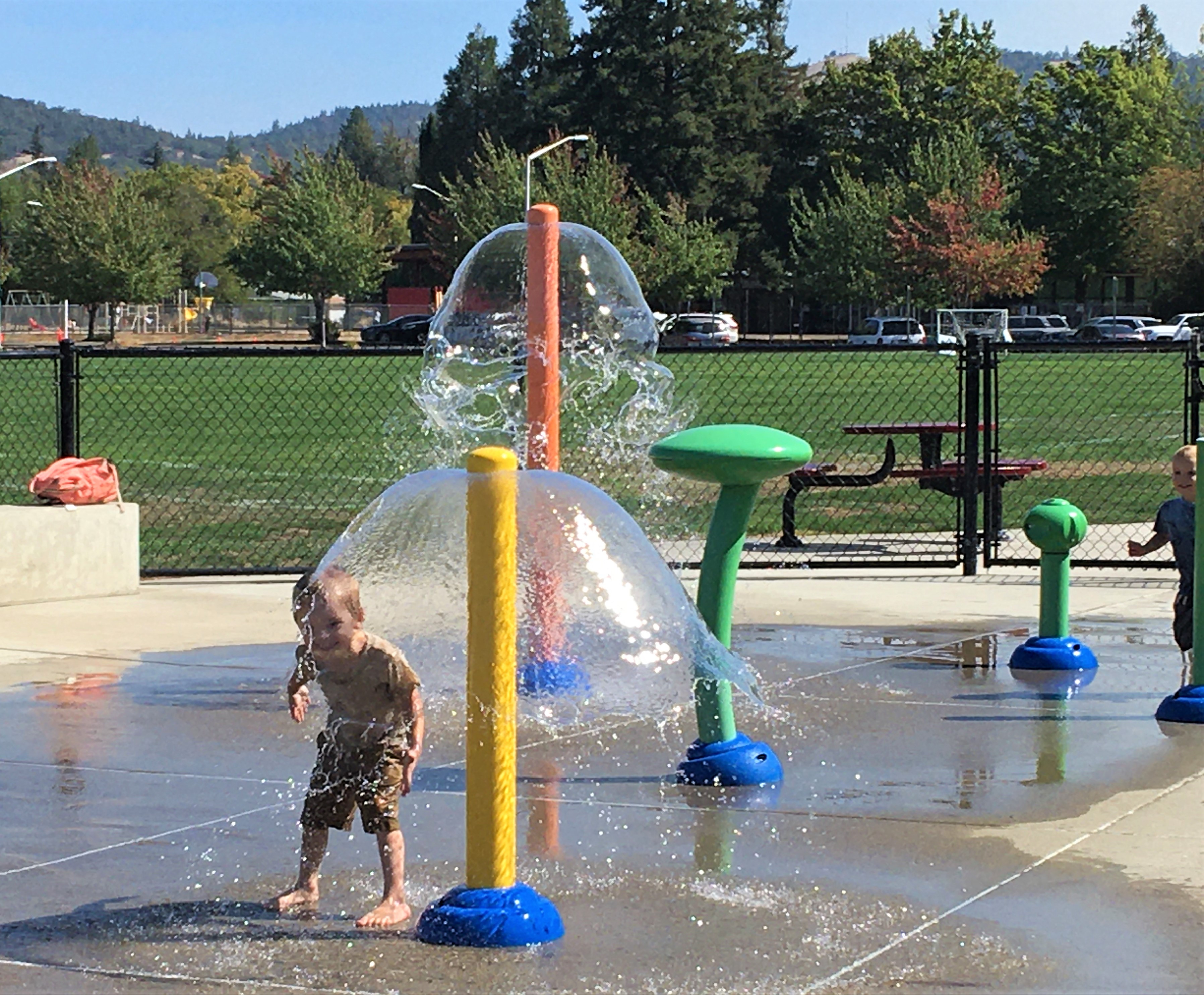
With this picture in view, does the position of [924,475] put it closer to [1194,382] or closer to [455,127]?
[1194,382]

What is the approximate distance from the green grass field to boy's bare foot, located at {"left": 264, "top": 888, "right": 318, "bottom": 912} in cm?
460

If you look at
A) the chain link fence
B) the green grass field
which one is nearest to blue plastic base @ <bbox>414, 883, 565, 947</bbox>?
the green grass field

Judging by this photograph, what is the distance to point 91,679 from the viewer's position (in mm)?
8469

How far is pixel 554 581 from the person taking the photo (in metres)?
5.14

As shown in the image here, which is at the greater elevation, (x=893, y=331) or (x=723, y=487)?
(x=893, y=331)

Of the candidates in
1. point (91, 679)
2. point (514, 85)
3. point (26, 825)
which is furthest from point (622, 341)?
point (514, 85)

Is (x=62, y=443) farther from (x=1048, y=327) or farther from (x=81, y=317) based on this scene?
(x=81, y=317)

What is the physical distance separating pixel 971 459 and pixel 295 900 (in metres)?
7.71

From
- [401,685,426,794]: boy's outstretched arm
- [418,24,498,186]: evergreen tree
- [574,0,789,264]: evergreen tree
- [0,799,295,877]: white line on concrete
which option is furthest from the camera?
[418,24,498,186]: evergreen tree

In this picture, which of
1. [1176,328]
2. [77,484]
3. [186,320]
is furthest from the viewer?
[186,320]

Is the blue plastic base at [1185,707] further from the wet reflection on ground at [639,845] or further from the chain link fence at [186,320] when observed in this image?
the chain link fence at [186,320]

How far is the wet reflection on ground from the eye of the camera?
180 inches

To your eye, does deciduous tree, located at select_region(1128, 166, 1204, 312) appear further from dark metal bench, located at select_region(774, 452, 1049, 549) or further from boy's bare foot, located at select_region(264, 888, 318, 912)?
boy's bare foot, located at select_region(264, 888, 318, 912)

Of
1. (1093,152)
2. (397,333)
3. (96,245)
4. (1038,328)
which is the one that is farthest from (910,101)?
(96,245)
